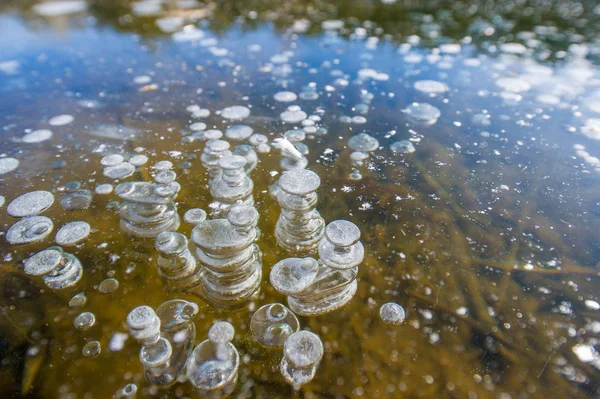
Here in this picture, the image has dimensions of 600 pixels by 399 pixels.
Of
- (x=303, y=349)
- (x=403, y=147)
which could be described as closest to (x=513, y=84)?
(x=403, y=147)

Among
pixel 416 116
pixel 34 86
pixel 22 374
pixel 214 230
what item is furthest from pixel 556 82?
pixel 34 86

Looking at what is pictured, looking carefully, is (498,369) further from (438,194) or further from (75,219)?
(75,219)

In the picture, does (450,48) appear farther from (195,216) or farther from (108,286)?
(108,286)

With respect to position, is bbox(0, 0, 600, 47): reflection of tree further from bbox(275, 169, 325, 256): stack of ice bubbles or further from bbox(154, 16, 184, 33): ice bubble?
bbox(275, 169, 325, 256): stack of ice bubbles

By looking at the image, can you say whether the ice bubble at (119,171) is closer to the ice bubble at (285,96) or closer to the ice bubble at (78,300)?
the ice bubble at (78,300)

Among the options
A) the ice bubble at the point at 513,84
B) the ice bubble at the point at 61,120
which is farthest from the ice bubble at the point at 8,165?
the ice bubble at the point at 513,84

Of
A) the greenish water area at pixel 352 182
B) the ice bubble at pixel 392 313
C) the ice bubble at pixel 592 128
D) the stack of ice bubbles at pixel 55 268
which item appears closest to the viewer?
the greenish water area at pixel 352 182
